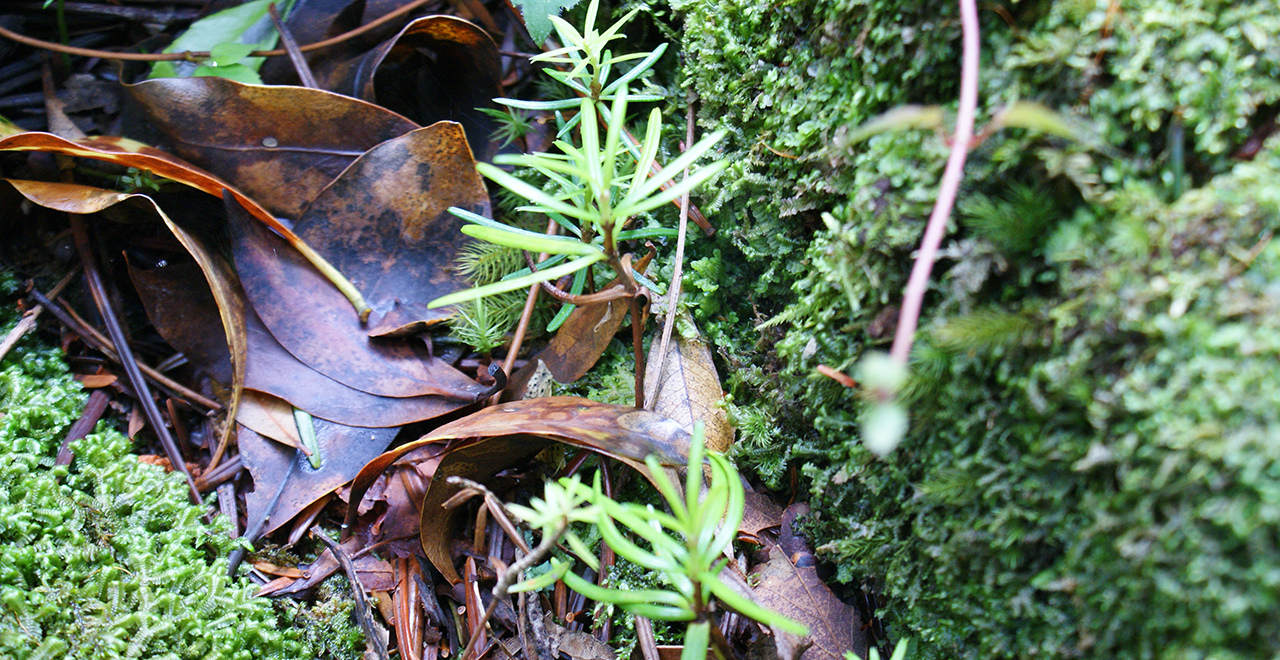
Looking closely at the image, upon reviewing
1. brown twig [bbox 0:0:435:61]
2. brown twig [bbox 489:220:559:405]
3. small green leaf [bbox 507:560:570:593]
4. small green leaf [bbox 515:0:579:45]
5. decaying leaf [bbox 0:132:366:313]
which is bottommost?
brown twig [bbox 489:220:559:405]

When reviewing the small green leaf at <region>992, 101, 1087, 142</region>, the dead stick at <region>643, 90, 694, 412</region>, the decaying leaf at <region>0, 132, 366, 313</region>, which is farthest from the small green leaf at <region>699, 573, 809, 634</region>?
the decaying leaf at <region>0, 132, 366, 313</region>

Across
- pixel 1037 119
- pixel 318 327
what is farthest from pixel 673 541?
pixel 318 327

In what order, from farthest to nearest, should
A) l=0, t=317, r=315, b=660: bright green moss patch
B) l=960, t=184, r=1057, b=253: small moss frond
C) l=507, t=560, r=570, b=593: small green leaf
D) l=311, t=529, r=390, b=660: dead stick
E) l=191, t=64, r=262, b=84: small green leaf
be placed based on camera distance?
l=191, t=64, r=262, b=84: small green leaf
l=311, t=529, r=390, b=660: dead stick
l=0, t=317, r=315, b=660: bright green moss patch
l=507, t=560, r=570, b=593: small green leaf
l=960, t=184, r=1057, b=253: small moss frond

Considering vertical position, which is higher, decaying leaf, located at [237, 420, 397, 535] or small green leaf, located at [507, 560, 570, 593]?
small green leaf, located at [507, 560, 570, 593]

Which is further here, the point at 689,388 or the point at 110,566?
the point at 689,388

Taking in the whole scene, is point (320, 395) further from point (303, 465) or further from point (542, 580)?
point (542, 580)

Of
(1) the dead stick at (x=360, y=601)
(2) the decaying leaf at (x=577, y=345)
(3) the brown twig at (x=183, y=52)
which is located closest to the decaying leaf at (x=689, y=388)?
(2) the decaying leaf at (x=577, y=345)

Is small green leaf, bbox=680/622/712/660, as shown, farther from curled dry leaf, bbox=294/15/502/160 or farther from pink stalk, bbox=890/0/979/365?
curled dry leaf, bbox=294/15/502/160

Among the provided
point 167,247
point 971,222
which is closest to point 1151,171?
point 971,222
